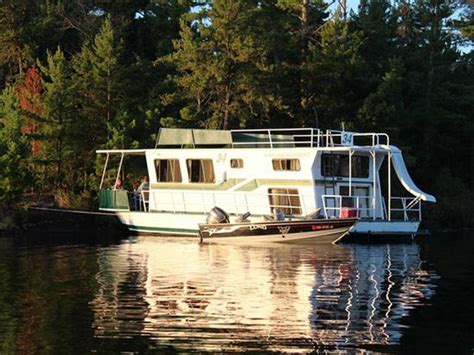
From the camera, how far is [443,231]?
4422cm

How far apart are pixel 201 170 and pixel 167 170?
5.97 feet

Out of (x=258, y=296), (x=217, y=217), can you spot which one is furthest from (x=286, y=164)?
(x=258, y=296)

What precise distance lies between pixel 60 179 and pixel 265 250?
18.9 m

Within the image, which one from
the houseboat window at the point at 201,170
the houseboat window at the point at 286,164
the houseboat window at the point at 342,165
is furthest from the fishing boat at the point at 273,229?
the houseboat window at the point at 201,170

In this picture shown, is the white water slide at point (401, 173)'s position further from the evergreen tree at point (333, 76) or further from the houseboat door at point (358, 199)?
the evergreen tree at point (333, 76)

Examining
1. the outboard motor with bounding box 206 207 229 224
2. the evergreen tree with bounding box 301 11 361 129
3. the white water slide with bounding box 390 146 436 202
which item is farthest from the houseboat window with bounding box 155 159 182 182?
the evergreen tree with bounding box 301 11 361 129

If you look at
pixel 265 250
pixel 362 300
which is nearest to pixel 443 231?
pixel 265 250

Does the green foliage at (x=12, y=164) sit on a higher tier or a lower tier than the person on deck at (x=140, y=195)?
higher

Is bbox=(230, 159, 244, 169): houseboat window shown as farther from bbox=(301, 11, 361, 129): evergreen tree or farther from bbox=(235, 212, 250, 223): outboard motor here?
bbox=(301, 11, 361, 129): evergreen tree

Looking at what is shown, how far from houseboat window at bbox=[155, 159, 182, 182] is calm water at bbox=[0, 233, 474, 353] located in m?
7.89

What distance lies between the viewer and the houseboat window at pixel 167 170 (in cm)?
3725

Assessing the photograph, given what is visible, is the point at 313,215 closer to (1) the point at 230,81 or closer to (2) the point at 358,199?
(2) the point at 358,199

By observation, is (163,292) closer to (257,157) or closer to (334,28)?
A: (257,157)

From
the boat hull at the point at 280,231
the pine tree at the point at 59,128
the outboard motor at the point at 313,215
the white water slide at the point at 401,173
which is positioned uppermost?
the pine tree at the point at 59,128
